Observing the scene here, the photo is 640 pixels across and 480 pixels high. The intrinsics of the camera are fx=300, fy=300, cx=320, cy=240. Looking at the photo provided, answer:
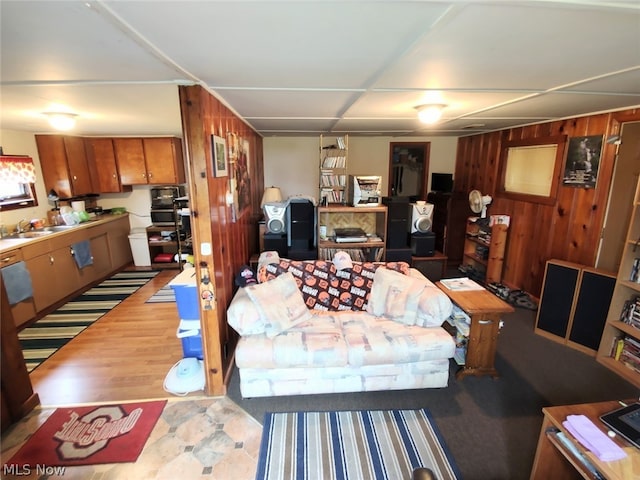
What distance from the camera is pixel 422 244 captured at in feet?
13.1

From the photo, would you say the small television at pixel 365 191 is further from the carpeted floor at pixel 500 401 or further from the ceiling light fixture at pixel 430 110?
the carpeted floor at pixel 500 401

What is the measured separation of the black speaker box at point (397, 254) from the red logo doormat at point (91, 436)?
2755 mm

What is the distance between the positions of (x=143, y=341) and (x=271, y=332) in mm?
1589

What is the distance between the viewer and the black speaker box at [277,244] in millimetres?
3623

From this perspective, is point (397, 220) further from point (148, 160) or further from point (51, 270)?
point (51, 270)

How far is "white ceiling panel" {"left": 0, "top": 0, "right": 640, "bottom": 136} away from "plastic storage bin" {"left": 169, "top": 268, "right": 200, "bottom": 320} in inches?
53.2

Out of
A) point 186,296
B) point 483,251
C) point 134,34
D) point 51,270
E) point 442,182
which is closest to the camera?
point 134,34

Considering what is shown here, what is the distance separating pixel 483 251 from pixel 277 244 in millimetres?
2935

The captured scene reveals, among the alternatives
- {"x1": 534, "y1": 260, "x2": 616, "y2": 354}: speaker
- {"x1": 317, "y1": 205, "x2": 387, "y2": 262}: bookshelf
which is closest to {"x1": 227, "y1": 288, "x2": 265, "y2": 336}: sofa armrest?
{"x1": 317, "y1": 205, "x2": 387, "y2": 262}: bookshelf

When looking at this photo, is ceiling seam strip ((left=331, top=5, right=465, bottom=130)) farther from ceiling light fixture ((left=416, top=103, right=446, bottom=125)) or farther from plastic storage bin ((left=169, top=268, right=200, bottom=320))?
plastic storage bin ((left=169, top=268, right=200, bottom=320))

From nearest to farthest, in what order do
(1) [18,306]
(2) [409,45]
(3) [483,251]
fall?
(2) [409,45], (1) [18,306], (3) [483,251]

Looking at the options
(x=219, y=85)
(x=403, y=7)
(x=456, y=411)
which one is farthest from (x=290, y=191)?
(x=403, y=7)

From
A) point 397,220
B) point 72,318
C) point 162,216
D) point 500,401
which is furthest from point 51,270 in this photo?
point 500,401

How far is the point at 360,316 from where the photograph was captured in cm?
264
